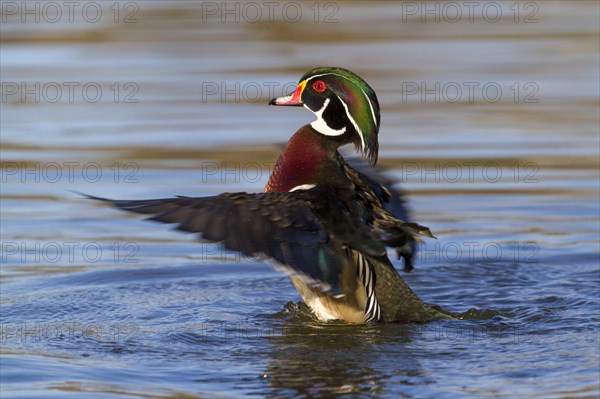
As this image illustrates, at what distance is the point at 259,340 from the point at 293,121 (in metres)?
5.46

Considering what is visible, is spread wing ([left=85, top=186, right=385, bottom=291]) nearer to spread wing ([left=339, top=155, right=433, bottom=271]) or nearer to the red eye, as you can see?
spread wing ([left=339, top=155, right=433, bottom=271])

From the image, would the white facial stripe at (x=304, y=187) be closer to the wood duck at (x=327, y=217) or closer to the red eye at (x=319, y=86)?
the wood duck at (x=327, y=217)

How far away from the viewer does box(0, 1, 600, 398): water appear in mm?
6379

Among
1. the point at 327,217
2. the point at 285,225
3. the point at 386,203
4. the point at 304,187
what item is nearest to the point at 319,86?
the point at 304,187

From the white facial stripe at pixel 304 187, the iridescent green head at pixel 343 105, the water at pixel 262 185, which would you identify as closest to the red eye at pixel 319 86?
the iridescent green head at pixel 343 105

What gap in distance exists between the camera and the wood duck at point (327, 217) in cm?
645

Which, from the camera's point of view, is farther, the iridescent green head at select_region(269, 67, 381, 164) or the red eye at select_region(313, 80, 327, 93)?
the red eye at select_region(313, 80, 327, 93)

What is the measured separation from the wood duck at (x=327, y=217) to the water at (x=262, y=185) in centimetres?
22

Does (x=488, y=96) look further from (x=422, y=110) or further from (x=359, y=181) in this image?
(x=359, y=181)

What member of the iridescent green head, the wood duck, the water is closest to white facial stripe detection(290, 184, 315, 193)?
the wood duck

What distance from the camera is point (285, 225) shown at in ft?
21.5

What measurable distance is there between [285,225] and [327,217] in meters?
0.39

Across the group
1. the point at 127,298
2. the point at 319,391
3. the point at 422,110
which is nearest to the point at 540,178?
the point at 422,110

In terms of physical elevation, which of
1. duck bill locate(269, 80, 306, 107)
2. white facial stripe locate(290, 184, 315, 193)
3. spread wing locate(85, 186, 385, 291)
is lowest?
spread wing locate(85, 186, 385, 291)
